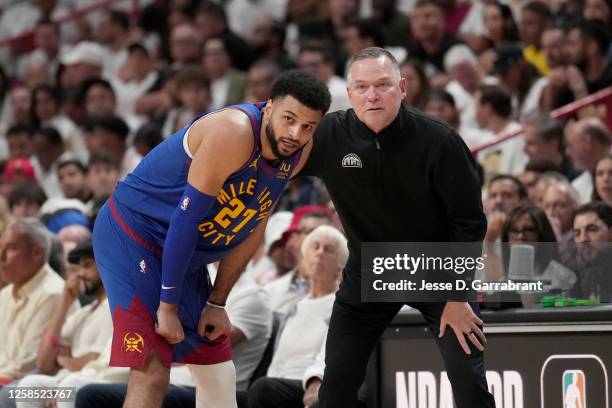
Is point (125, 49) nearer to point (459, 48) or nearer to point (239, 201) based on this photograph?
point (459, 48)

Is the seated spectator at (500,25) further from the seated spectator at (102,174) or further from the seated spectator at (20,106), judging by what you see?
the seated spectator at (20,106)

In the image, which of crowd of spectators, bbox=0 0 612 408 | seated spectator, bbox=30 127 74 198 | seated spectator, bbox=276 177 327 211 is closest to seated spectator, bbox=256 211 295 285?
crowd of spectators, bbox=0 0 612 408

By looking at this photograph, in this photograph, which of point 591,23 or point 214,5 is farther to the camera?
point 214,5

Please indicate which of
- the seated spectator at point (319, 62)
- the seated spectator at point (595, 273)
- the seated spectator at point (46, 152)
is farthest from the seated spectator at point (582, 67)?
the seated spectator at point (46, 152)

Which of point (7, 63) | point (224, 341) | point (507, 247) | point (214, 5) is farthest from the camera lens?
point (7, 63)

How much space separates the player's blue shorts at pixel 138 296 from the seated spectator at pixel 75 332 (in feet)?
7.37

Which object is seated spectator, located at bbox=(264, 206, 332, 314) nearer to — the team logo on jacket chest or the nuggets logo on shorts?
the team logo on jacket chest

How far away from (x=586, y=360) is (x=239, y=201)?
5.65ft

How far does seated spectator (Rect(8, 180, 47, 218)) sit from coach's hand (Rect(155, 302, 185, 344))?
202 inches

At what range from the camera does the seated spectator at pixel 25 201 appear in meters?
9.74

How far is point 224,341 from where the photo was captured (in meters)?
5.18

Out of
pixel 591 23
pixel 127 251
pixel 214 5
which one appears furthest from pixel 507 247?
pixel 214 5

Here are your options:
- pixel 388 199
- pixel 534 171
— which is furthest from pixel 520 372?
pixel 534 171

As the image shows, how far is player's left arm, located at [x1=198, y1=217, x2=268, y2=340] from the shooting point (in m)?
5.06
